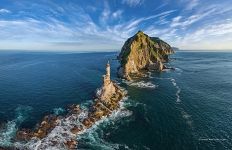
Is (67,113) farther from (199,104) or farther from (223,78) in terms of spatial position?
(223,78)

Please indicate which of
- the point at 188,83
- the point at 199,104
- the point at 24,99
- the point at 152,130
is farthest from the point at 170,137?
the point at 188,83

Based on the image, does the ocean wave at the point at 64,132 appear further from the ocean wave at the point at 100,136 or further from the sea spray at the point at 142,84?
the sea spray at the point at 142,84

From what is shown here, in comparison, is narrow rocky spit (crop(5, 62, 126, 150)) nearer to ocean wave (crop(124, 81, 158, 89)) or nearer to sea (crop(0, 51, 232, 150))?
sea (crop(0, 51, 232, 150))

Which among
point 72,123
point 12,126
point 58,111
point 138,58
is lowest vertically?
point 72,123

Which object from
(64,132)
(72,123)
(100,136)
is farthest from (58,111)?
(100,136)

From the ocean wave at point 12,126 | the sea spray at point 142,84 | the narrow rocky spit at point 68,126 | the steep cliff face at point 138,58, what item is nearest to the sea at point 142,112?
the ocean wave at point 12,126

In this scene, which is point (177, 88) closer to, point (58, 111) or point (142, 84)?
point (142, 84)
